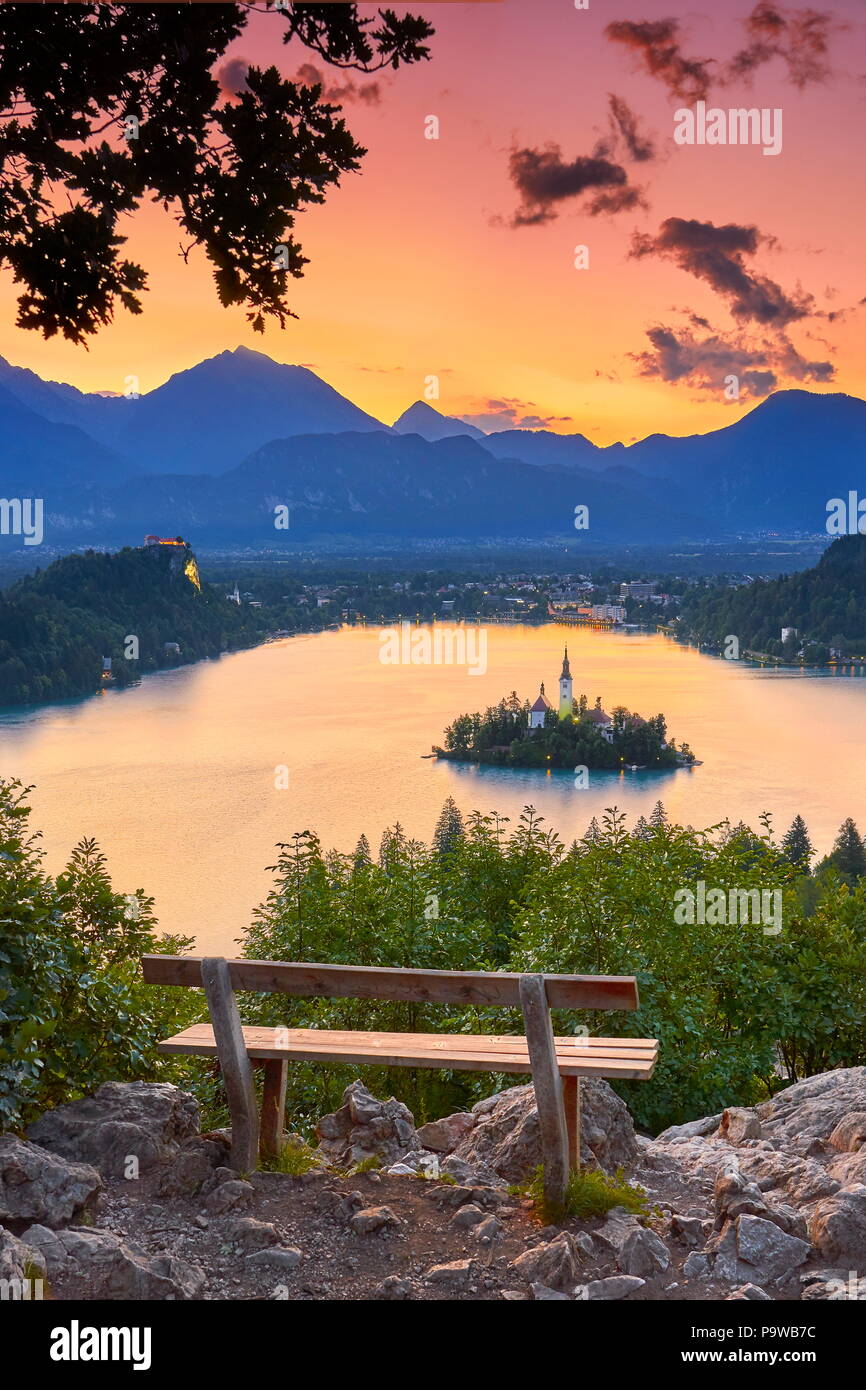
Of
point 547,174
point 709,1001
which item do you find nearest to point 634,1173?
point 709,1001

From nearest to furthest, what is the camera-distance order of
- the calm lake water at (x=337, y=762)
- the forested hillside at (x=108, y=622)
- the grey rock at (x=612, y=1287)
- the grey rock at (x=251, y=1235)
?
1. the grey rock at (x=612, y=1287)
2. the grey rock at (x=251, y=1235)
3. the calm lake water at (x=337, y=762)
4. the forested hillside at (x=108, y=622)

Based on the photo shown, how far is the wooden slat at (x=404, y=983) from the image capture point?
4090mm

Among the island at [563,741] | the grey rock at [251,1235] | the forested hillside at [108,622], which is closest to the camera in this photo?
the grey rock at [251,1235]

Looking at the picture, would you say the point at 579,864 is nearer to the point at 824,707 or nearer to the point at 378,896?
the point at 378,896

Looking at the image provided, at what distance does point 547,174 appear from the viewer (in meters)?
34.7

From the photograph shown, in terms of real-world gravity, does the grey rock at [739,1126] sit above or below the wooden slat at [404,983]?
below

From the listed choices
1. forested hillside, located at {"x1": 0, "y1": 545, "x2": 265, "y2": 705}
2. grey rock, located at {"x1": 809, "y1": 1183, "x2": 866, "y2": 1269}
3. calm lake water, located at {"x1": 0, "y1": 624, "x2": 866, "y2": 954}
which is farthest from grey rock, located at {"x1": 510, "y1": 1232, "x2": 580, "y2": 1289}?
forested hillside, located at {"x1": 0, "y1": 545, "x2": 265, "y2": 705}

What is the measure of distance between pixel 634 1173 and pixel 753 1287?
1292 millimetres

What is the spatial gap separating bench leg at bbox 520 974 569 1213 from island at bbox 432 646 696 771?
70469 mm

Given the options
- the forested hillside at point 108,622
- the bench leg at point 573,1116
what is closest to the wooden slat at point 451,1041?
the bench leg at point 573,1116

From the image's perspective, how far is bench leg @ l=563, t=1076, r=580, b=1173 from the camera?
4.52 metres

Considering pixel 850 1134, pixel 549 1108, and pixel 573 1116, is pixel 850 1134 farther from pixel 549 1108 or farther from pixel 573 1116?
pixel 549 1108

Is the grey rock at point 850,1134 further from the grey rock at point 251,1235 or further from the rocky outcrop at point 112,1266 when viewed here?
the rocky outcrop at point 112,1266

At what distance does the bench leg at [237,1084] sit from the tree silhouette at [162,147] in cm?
324
